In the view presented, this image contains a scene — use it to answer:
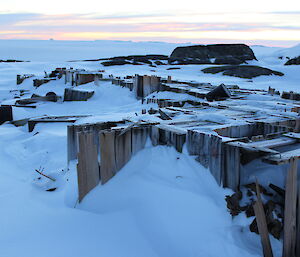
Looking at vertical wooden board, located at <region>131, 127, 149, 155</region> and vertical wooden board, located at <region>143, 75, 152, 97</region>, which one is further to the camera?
vertical wooden board, located at <region>143, 75, 152, 97</region>

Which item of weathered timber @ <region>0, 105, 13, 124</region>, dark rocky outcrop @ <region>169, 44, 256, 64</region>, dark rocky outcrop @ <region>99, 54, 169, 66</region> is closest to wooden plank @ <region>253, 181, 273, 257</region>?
weathered timber @ <region>0, 105, 13, 124</region>

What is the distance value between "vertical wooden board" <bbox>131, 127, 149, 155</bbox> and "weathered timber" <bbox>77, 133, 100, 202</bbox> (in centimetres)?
59

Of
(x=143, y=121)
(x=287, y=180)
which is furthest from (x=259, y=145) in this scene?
(x=143, y=121)

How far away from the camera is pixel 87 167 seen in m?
5.35

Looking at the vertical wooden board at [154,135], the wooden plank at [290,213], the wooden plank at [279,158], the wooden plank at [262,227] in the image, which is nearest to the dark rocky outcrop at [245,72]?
the vertical wooden board at [154,135]

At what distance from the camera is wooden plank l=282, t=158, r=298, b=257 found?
3828mm

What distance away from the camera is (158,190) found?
4809 mm

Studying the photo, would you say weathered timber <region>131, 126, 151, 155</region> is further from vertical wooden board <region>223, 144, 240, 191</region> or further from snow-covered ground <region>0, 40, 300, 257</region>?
vertical wooden board <region>223, 144, 240, 191</region>

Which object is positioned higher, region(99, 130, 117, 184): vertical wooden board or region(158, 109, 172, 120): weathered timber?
region(158, 109, 172, 120): weathered timber

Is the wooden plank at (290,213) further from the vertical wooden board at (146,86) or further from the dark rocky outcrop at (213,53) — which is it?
the dark rocky outcrop at (213,53)

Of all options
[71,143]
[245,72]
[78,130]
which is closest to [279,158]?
[78,130]

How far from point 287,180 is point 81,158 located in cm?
280

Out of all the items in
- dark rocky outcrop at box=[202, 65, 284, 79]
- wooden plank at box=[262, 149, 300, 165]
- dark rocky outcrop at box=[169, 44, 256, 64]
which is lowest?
wooden plank at box=[262, 149, 300, 165]

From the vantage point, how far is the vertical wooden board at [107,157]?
17.5 feet
